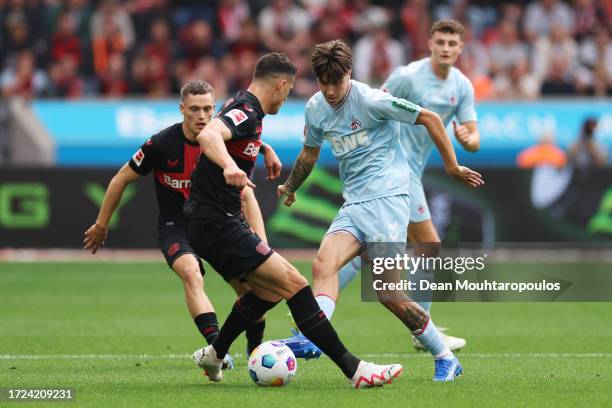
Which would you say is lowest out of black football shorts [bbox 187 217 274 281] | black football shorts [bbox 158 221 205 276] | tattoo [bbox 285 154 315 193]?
black football shorts [bbox 158 221 205 276]

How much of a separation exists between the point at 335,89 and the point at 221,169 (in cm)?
105

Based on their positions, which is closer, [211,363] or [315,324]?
[315,324]

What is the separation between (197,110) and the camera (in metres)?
9.28

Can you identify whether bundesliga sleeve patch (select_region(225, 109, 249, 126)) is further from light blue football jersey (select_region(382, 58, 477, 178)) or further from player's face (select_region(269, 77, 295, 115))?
light blue football jersey (select_region(382, 58, 477, 178))

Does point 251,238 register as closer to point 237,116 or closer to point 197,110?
point 237,116

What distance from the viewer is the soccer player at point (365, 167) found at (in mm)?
8141

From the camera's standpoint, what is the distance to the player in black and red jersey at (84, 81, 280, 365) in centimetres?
901

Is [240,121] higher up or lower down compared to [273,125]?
higher up

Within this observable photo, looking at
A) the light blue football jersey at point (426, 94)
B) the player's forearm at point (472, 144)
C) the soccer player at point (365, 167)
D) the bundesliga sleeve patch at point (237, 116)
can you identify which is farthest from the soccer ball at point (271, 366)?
the light blue football jersey at point (426, 94)

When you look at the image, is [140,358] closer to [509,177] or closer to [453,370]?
[453,370]

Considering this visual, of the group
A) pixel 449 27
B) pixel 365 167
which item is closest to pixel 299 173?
pixel 365 167

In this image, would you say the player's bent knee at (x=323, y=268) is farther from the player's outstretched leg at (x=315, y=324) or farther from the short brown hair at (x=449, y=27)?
the short brown hair at (x=449, y=27)

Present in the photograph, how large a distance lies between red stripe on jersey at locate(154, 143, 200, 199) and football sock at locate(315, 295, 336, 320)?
1.63 meters

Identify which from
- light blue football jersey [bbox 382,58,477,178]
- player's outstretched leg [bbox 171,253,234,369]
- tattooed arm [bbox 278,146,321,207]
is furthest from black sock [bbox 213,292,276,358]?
light blue football jersey [bbox 382,58,477,178]
